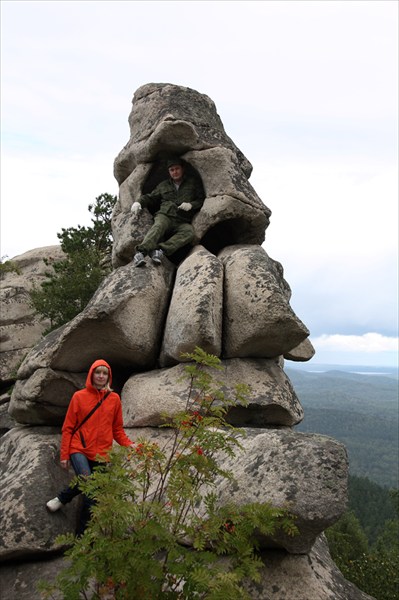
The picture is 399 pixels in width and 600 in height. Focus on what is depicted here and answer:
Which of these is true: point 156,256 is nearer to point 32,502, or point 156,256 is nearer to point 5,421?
point 32,502

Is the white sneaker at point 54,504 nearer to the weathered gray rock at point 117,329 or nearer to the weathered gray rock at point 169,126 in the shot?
the weathered gray rock at point 117,329

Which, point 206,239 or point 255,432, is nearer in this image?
point 255,432

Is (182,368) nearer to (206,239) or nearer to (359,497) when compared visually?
(206,239)

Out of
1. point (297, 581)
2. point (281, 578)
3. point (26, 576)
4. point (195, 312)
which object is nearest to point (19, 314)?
point (195, 312)

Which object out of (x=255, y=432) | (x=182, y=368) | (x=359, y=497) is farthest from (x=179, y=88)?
(x=359, y=497)

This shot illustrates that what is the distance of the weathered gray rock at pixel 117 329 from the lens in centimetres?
1047

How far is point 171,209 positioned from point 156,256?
5.85ft

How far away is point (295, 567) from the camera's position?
695 centimetres

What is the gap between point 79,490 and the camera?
7.68 meters

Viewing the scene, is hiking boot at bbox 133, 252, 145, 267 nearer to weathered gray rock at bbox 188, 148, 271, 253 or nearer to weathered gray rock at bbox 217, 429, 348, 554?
weathered gray rock at bbox 188, 148, 271, 253

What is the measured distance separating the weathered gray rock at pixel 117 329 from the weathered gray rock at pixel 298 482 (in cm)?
414

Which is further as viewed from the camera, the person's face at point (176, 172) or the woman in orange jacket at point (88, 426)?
the person's face at point (176, 172)

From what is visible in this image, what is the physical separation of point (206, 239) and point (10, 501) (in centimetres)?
834

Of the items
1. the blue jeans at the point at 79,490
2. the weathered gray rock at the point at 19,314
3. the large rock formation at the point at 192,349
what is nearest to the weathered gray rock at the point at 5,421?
the weathered gray rock at the point at 19,314
